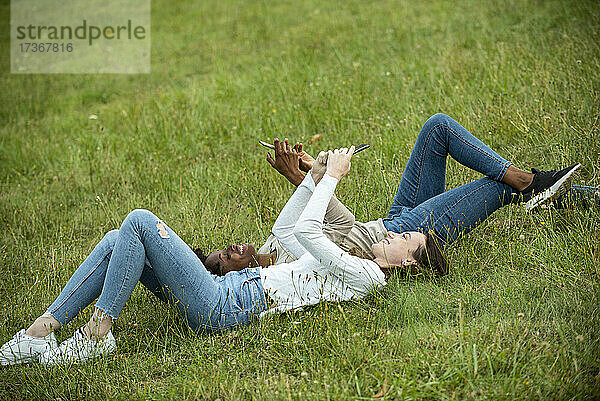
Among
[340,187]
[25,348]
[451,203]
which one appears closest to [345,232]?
[451,203]

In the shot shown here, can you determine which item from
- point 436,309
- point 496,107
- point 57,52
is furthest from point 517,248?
point 57,52

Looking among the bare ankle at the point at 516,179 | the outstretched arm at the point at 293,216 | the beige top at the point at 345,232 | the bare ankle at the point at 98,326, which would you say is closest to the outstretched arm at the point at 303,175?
the beige top at the point at 345,232

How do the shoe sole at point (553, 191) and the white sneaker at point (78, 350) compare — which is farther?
the shoe sole at point (553, 191)

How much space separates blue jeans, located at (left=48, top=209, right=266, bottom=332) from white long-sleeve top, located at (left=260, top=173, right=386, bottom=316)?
0.40ft

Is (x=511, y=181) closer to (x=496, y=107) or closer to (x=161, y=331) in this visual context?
(x=496, y=107)

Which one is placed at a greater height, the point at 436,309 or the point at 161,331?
the point at 436,309

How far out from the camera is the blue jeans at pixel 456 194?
3922mm

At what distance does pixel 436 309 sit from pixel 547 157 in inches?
85.1

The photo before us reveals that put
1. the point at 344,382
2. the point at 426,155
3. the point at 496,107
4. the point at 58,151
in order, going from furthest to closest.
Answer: the point at 58,151, the point at 496,107, the point at 426,155, the point at 344,382

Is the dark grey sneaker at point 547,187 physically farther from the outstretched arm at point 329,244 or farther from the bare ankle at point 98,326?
the bare ankle at point 98,326

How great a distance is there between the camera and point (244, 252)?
3924 mm

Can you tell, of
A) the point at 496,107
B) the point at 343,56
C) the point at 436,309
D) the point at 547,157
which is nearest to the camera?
the point at 436,309

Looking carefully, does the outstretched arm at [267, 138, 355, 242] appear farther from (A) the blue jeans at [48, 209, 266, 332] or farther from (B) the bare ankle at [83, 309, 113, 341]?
(B) the bare ankle at [83, 309, 113, 341]

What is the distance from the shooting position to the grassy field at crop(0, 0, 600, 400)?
3025 mm
